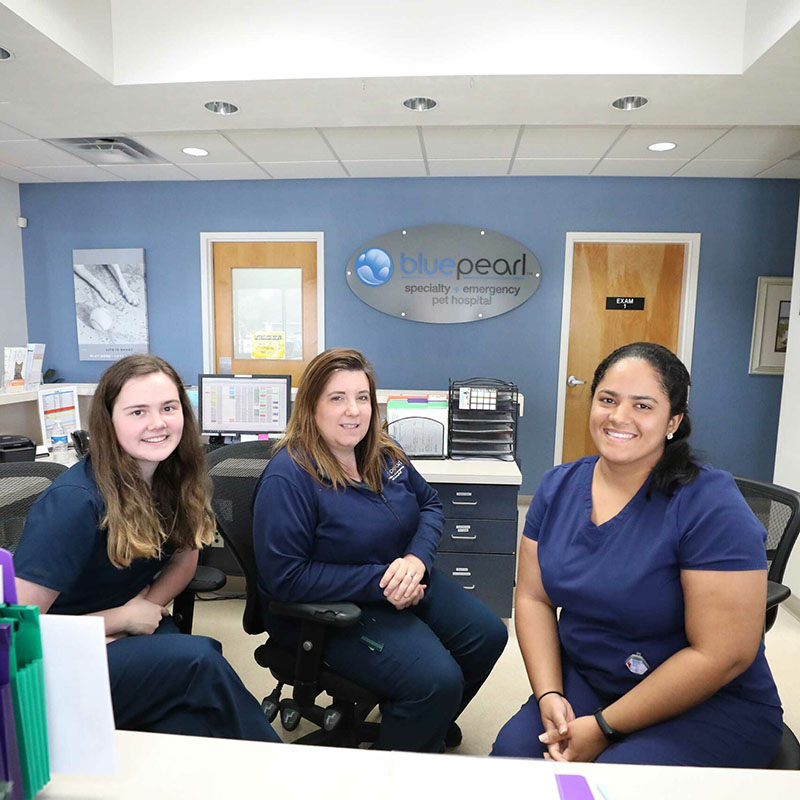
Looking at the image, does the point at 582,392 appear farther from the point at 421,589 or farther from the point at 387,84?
the point at 421,589

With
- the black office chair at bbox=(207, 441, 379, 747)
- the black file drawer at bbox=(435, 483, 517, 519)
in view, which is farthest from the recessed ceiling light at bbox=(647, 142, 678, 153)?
the black office chair at bbox=(207, 441, 379, 747)

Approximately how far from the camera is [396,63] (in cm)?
238

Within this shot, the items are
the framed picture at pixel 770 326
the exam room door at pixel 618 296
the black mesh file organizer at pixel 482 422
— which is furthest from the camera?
the exam room door at pixel 618 296

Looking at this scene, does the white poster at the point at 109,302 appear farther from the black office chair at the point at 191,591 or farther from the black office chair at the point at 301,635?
the black office chair at the point at 191,591

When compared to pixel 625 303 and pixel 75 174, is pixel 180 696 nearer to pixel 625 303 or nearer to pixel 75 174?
pixel 625 303

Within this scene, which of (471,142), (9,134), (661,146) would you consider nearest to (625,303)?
(661,146)

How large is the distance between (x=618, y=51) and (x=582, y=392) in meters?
2.55

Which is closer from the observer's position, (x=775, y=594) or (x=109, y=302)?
(x=775, y=594)

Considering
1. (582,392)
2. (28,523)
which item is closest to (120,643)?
(28,523)

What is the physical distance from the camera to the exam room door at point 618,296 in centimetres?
419

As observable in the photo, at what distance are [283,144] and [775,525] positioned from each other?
10.8 ft

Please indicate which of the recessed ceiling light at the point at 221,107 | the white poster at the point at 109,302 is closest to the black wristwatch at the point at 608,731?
the recessed ceiling light at the point at 221,107

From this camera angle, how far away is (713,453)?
4309mm

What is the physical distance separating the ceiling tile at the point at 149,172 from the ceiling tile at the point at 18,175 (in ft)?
2.19
